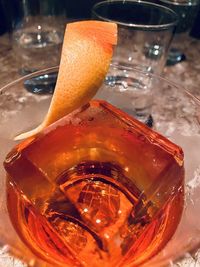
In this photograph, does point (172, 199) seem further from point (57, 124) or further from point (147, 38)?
point (147, 38)

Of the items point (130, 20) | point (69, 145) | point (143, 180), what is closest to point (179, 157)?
point (143, 180)

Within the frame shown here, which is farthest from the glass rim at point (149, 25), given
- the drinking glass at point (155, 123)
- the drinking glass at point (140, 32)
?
the drinking glass at point (155, 123)

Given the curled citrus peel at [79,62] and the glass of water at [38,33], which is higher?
the curled citrus peel at [79,62]

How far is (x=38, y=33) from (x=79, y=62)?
2.23 ft

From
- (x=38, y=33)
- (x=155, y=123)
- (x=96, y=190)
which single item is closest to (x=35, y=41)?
(x=38, y=33)

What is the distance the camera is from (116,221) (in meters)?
0.58

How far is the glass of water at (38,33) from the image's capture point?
108 centimetres

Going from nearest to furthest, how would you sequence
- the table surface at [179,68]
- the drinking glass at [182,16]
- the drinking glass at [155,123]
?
the drinking glass at [155,123], the table surface at [179,68], the drinking glass at [182,16]

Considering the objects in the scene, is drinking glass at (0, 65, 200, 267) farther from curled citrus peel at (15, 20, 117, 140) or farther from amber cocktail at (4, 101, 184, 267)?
curled citrus peel at (15, 20, 117, 140)

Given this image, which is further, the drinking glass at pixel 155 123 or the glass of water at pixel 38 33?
the glass of water at pixel 38 33

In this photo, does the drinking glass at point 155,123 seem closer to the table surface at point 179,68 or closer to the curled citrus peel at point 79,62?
the curled citrus peel at point 79,62

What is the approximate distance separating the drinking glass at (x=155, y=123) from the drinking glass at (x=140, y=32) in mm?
118

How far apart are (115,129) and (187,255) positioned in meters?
0.27

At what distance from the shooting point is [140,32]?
92cm
